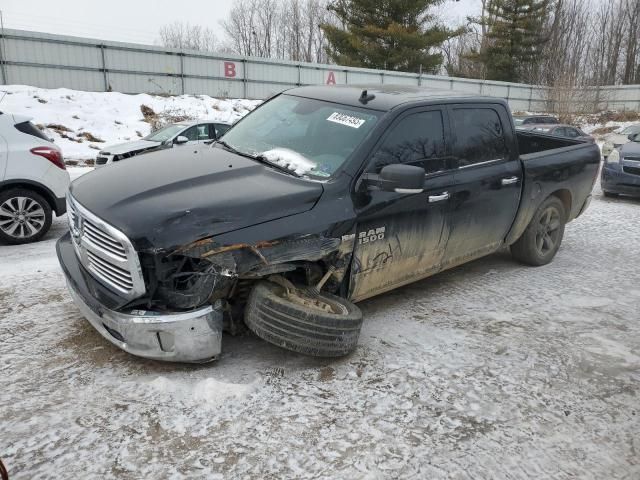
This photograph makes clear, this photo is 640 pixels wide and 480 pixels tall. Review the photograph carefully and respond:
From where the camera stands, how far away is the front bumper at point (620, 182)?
32.4 feet

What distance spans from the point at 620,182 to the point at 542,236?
221 inches

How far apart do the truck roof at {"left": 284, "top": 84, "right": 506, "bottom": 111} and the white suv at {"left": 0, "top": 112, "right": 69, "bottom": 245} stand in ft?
10.8

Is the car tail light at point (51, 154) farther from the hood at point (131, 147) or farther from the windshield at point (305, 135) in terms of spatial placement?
the hood at point (131, 147)

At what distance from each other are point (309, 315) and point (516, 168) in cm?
288

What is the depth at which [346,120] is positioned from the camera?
4012 millimetres

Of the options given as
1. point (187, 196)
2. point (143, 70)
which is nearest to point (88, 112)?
point (143, 70)

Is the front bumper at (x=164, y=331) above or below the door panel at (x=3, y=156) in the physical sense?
below

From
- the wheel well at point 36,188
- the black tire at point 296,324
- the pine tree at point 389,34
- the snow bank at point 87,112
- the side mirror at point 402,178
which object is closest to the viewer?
the black tire at point 296,324

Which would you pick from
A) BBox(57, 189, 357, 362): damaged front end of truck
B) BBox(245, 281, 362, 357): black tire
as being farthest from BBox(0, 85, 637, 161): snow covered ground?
BBox(245, 281, 362, 357): black tire

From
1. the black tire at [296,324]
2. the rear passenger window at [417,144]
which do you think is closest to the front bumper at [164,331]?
the black tire at [296,324]

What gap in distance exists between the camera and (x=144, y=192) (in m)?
3.21

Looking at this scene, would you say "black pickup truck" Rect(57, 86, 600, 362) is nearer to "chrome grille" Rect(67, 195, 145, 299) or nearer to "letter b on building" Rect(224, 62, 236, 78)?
"chrome grille" Rect(67, 195, 145, 299)

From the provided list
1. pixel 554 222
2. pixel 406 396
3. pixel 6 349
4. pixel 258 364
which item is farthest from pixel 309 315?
pixel 554 222

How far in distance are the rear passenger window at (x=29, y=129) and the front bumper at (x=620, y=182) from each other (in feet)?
33.0
